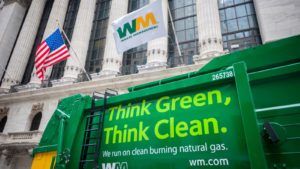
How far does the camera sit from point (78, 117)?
408 centimetres

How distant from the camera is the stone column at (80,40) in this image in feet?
50.9

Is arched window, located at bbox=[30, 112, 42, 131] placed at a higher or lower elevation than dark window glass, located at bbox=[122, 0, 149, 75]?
lower

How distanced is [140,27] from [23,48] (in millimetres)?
15470

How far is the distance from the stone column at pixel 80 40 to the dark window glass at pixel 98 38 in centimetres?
76

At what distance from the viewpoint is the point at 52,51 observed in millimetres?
11703

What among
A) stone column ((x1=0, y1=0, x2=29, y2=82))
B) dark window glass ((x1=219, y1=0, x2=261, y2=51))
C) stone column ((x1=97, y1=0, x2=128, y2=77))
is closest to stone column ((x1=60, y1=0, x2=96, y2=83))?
stone column ((x1=97, y1=0, x2=128, y2=77))

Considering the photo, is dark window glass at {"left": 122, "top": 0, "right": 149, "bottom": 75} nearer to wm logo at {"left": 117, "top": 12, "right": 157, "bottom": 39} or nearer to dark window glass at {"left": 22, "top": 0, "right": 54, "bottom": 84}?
wm logo at {"left": 117, "top": 12, "right": 157, "bottom": 39}

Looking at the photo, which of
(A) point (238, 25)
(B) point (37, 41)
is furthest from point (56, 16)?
(A) point (238, 25)

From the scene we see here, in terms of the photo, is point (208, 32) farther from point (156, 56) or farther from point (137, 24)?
point (137, 24)

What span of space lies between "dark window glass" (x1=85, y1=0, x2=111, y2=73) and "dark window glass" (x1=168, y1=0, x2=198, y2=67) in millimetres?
6112

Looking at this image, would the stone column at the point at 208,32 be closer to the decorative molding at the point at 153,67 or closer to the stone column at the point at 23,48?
the decorative molding at the point at 153,67

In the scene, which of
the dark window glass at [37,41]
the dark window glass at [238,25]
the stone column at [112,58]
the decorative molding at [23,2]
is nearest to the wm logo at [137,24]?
the stone column at [112,58]

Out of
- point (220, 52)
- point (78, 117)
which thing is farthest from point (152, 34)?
point (78, 117)

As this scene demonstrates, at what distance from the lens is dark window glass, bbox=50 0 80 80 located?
1802 cm
